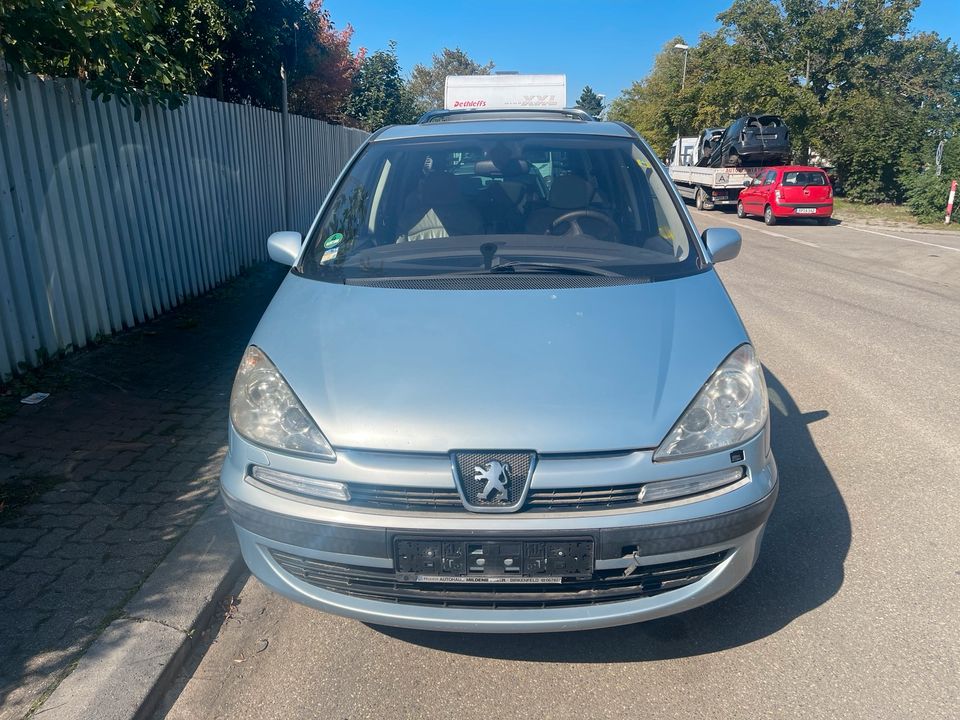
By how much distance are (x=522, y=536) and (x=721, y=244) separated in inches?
84.3

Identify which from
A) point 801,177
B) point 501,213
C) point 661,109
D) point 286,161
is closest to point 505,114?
point 501,213

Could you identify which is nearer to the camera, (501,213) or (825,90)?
(501,213)

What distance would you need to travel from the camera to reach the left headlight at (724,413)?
8.38 feet

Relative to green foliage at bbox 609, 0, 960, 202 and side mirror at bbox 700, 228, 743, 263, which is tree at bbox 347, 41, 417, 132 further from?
side mirror at bbox 700, 228, 743, 263

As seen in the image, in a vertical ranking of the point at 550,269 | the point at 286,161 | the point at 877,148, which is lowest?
the point at 877,148

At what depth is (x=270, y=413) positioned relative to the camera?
8.96 ft

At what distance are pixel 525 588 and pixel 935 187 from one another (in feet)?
79.9

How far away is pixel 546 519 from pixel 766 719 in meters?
0.99

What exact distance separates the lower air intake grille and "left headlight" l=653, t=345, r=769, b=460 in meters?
0.37

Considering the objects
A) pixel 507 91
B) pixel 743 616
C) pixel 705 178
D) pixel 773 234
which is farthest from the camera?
pixel 705 178

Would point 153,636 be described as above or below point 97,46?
below

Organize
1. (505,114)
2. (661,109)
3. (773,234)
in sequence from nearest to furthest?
(505,114) → (773,234) → (661,109)

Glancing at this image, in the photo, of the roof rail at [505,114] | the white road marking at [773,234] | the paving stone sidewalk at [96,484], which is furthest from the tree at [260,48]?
the white road marking at [773,234]

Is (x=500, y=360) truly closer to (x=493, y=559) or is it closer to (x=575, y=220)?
(x=493, y=559)
